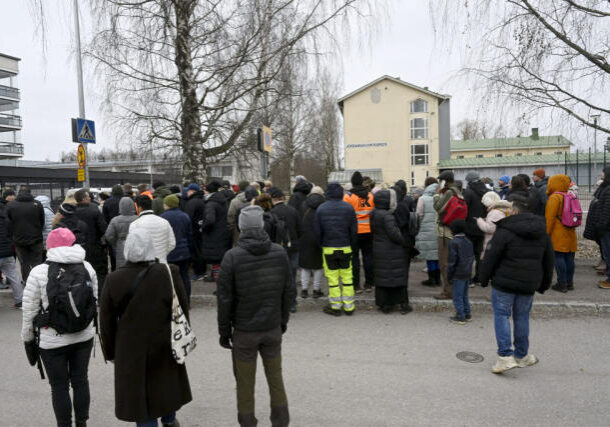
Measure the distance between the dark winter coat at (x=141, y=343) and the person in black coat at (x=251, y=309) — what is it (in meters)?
0.45

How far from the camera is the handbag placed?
3045 mm

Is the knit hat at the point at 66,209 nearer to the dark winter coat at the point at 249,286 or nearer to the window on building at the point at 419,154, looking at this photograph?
the dark winter coat at the point at 249,286

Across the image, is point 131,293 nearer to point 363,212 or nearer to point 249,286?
point 249,286

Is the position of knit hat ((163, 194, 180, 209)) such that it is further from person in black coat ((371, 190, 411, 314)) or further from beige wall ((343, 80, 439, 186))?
beige wall ((343, 80, 439, 186))

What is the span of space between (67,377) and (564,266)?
298 inches

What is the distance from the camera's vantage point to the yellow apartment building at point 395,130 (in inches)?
1797

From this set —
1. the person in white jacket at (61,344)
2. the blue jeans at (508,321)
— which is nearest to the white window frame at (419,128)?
the blue jeans at (508,321)

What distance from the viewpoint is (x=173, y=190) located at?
29.7ft

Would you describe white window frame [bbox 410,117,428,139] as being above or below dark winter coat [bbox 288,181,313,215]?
above

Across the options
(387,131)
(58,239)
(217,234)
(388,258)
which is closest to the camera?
(58,239)

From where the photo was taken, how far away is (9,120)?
46281mm

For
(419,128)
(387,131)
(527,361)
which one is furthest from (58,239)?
(419,128)

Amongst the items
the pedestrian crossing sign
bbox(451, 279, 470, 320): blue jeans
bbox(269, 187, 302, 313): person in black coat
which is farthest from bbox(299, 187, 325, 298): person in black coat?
the pedestrian crossing sign

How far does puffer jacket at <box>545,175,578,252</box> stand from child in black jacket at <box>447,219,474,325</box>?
7.09ft
